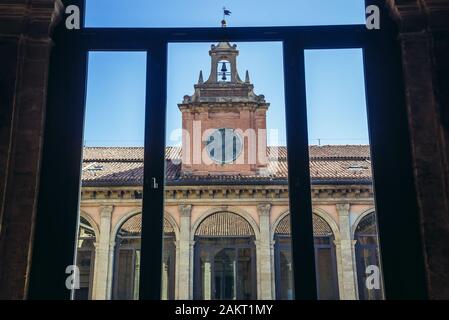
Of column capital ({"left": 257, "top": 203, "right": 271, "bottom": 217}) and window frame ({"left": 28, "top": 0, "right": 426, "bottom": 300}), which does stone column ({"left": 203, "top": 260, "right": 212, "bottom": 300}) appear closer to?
column capital ({"left": 257, "top": 203, "right": 271, "bottom": 217})

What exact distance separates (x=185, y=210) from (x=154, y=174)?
16507 mm

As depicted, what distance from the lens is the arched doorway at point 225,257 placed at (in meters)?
17.4

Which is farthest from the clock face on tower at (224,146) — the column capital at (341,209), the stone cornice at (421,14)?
the stone cornice at (421,14)

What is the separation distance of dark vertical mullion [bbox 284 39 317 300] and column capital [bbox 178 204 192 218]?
54.1ft

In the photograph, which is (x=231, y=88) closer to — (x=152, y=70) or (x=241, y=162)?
(x=241, y=162)

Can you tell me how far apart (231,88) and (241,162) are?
3093 millimetres

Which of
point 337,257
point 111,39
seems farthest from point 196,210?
point 111,39

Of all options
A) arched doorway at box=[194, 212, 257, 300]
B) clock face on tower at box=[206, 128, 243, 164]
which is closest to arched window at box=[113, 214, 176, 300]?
arched doorway at box=[194, 212, 257, 300]

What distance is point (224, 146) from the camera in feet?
64.4

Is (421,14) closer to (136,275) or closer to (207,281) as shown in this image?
(136,275)

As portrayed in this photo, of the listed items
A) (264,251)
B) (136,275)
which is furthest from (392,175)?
(264,251)

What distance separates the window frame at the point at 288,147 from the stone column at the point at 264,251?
15.8 m

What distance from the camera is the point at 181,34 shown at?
297 cm
